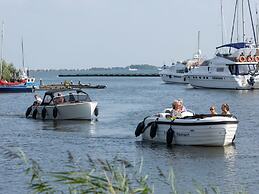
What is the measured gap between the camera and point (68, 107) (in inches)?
1620

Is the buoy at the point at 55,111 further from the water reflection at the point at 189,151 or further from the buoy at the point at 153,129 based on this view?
the water reflection at the point at 189,151

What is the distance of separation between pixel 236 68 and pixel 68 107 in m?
43.6

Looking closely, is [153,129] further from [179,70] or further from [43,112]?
[179,70]

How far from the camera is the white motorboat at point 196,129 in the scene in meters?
25.4

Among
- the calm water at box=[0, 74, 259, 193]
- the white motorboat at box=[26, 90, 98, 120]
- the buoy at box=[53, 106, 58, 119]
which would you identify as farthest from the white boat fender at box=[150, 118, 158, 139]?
the buoy at box=[53, 106, 58, 119]

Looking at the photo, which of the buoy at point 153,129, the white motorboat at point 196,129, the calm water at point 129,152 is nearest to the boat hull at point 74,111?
the calm water at point 129,152

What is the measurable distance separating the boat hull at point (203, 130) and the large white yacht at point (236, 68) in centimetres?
5522

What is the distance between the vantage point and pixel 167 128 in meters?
26.8

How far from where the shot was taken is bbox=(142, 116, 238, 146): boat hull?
25.4 m

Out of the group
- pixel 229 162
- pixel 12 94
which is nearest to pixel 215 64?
pixel 12 94

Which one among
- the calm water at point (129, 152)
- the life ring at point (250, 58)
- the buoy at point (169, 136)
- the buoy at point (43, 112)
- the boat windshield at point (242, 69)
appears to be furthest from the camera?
the boat windshield at point (242, 69)

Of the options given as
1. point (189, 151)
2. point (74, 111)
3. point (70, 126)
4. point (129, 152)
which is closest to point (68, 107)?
point (74, 111)

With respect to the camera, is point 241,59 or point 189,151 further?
point 241,59

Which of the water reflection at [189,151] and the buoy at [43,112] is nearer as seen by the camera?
the water reflection at [189,151]
